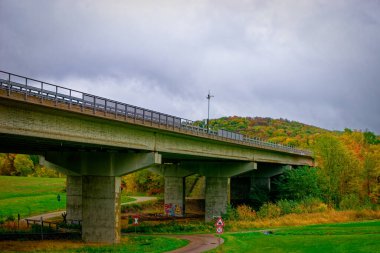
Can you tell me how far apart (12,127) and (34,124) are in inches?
70.6

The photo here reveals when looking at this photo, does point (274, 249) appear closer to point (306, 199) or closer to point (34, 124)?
point (34, 124)

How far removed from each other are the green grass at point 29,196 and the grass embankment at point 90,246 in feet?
75.1

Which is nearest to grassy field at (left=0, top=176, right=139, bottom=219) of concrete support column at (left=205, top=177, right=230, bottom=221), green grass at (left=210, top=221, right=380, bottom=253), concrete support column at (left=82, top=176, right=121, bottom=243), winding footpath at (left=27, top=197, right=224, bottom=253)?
concrete support column at (left=205, top=177, right=230, bottom=221)

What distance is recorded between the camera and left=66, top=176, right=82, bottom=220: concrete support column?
5231 cm

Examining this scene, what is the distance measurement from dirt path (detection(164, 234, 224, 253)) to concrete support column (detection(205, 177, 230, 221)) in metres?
17.4

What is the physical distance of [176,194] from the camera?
6950 centimetres

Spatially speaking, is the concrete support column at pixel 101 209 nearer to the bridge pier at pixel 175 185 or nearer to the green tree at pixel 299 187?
the bridge pier at pixel 175 185

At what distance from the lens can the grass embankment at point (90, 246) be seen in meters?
31.8

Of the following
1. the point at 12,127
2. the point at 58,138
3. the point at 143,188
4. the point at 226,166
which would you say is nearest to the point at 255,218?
the point at 226,166

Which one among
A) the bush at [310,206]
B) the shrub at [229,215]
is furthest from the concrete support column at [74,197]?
A: the bush at [310,206]

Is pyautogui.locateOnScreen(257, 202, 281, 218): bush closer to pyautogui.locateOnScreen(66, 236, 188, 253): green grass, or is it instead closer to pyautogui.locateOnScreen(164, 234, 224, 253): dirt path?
pyautogui.locateOnScreen(164, 234, 224, 253): dirt path

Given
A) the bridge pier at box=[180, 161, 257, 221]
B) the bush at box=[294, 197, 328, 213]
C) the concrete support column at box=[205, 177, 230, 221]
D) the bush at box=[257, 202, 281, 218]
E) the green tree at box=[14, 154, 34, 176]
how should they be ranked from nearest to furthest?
the bush at box=[257, 202, 281, 218], the bush at box=[294, 197, 328, 213], the concrete support column at box=[205, 177, 230, 221], the bridge pier at box=[180, 161, 257, 221], the green tree at box=[14, 154, 34, 176]

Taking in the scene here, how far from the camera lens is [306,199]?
63.5 meters

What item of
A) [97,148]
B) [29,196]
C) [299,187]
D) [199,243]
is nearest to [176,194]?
[299,187]
